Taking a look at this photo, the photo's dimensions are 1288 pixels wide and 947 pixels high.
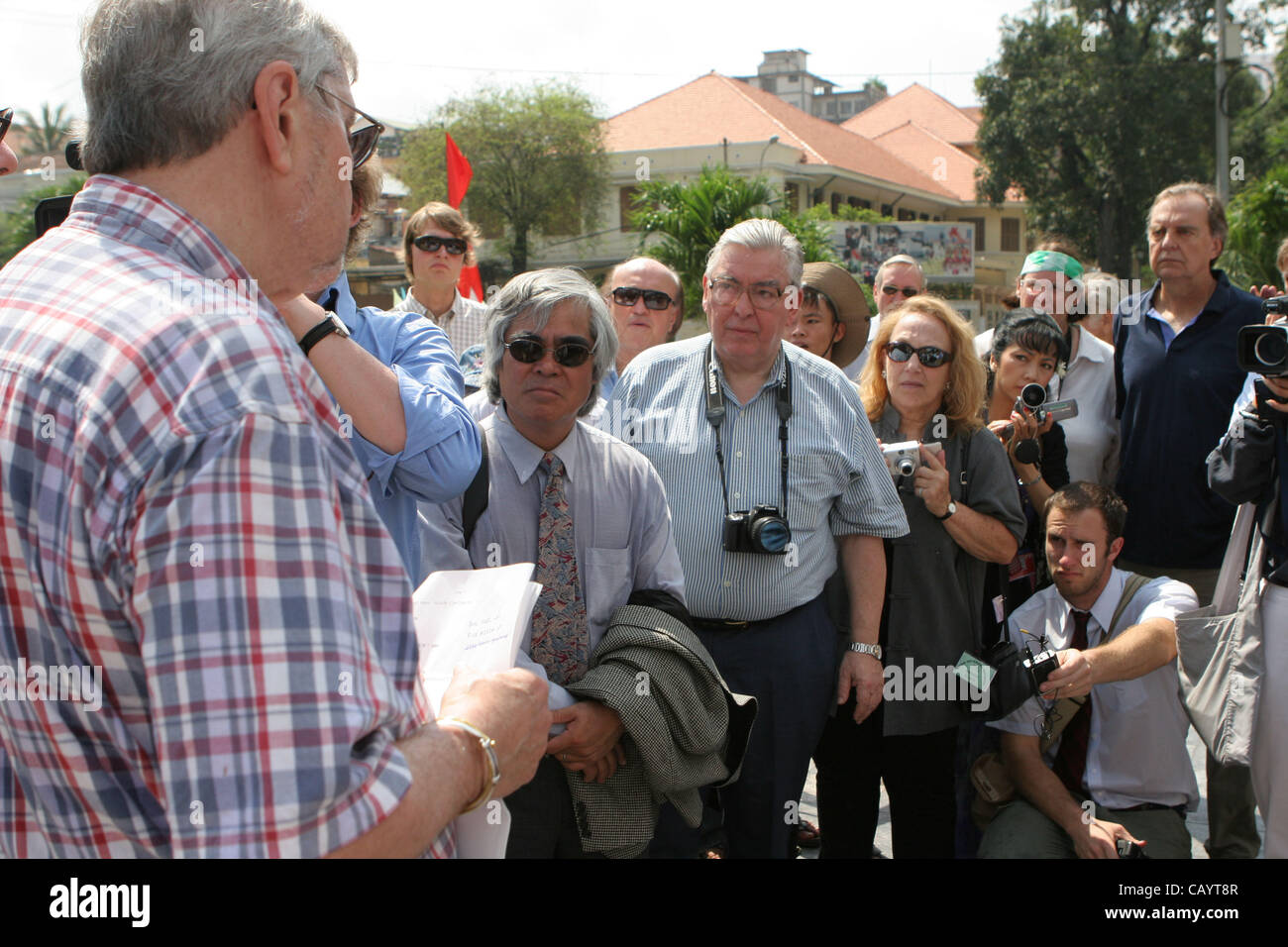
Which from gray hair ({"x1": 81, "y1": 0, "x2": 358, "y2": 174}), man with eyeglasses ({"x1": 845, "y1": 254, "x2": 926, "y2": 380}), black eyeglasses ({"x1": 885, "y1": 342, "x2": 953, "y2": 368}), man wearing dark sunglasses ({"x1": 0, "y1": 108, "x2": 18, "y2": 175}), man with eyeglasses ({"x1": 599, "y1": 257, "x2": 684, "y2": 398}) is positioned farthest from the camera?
man with eyeglasses ({"x1": 845, "y1": 254, "x2": 926, "y2": 380})

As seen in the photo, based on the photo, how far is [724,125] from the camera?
41.4 m

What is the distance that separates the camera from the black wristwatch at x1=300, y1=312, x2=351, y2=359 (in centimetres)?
194

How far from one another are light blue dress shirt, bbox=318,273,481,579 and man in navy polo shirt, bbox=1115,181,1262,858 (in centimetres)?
315

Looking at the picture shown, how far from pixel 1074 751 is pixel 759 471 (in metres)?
1.39

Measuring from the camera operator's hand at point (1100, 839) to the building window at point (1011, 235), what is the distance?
5189 cm

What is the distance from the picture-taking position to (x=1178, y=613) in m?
3.51

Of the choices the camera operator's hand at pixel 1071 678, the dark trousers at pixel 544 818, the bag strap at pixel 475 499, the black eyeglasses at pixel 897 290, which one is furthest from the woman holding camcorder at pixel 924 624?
the black eyeglasses at pixel 897 290

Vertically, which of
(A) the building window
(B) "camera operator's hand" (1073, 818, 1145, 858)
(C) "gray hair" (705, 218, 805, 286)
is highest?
(A) the building window

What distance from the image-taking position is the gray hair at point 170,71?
117cm

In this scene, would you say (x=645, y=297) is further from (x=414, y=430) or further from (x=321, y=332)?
(x=321, y=332)

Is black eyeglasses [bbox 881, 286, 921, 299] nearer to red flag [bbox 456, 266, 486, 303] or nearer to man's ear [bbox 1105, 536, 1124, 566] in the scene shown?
man's ear [bbox 1105, 536, 1124, 566]

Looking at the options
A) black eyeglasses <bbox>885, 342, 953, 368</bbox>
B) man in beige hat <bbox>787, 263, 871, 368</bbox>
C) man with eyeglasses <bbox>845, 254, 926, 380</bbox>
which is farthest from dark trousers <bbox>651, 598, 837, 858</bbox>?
man with eyeglasses <bbox>845, 254, 926, 380</bbox>

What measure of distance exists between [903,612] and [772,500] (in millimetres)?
664

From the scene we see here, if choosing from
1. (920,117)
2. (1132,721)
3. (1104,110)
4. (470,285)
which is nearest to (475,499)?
(1132,721)
